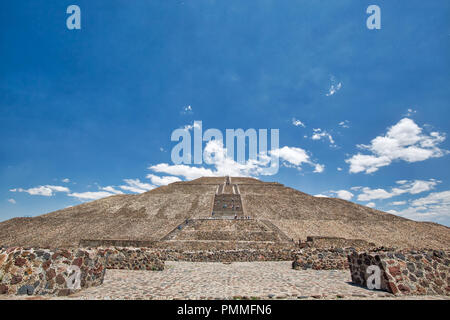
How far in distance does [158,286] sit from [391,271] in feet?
24.2

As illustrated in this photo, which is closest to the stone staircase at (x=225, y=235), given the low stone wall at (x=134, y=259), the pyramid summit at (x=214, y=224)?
the pyramid summit at (x=214, y=224)

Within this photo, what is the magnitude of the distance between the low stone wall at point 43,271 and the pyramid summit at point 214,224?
44.4ft

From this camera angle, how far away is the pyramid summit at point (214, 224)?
23312 millimetres

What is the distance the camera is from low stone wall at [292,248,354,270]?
11617 millimetres

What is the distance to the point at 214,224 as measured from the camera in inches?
1056

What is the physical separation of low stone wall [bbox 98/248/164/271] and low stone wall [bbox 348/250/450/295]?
9396 millimetres

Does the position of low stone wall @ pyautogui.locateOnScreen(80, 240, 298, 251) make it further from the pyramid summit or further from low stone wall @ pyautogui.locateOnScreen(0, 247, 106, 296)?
low stone wall @ pyautogui.locateOnScreen(0, 247, 106, 296)

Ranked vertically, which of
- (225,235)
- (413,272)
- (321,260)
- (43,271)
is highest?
(43,271)

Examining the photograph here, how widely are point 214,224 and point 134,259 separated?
16.2 meters

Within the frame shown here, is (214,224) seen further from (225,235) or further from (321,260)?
(321,260)

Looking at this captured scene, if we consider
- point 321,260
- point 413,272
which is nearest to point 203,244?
point 321,260

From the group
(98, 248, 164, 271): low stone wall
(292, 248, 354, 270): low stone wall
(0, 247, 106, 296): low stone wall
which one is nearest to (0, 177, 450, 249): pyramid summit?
(292, 248, 354, 270): low stone wall

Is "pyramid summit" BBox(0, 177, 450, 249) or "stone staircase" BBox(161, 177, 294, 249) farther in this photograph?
"pyramid summit" BBox(0, 177, 450, 249)

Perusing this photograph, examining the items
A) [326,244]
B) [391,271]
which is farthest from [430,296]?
[326,244]
